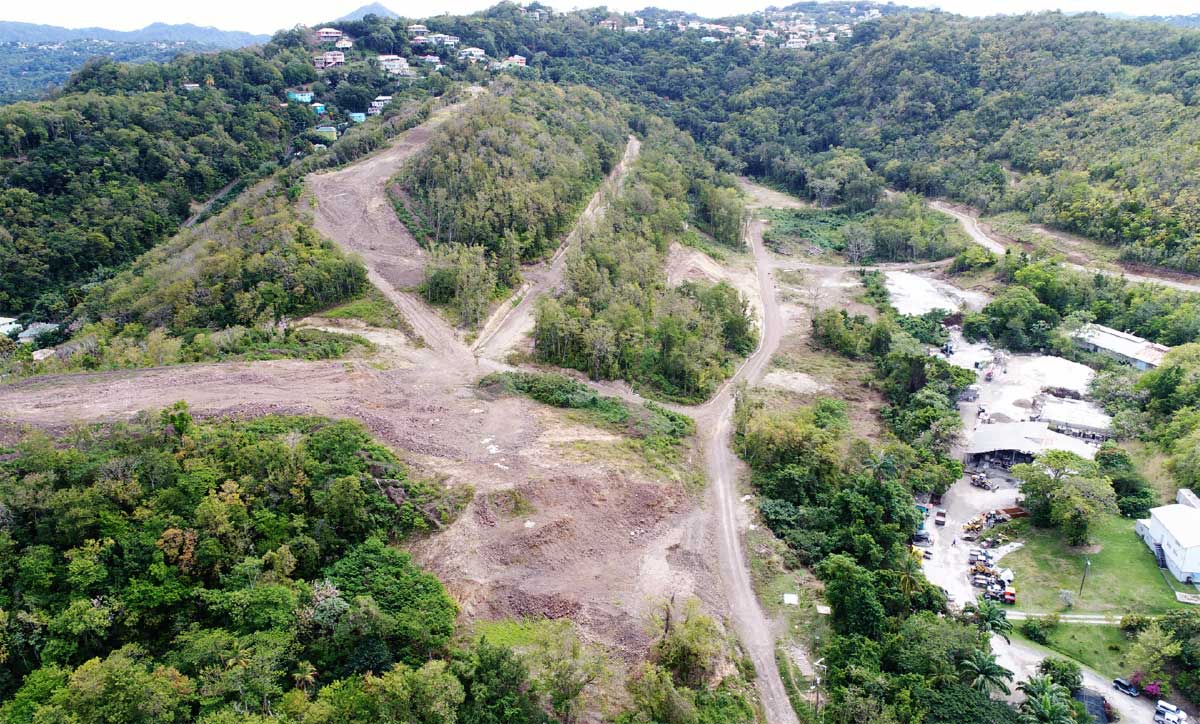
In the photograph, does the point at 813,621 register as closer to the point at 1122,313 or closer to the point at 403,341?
the point at 403,341

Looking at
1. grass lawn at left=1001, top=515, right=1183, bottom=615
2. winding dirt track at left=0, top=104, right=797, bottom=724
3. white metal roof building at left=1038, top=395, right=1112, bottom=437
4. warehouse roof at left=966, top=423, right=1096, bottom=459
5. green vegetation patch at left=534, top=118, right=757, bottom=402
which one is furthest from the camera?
green vegetation patch at left=534, top=118, right=757, bottom=402

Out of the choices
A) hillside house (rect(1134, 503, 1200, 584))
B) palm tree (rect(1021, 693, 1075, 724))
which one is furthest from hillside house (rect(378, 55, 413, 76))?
palm tree (rect(1021, 693, 1075, 724))

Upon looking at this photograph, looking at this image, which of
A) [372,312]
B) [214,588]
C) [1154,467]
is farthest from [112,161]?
[1154,467]

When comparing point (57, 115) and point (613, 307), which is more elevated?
point (57, 115)

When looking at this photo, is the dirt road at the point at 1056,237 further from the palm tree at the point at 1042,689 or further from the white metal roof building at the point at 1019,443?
the palm tree at the point at 1042,689

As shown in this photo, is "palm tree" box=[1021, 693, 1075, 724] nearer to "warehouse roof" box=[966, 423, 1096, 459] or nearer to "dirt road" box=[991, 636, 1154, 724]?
"dirt road" box=[991, 636, 1154, 724]

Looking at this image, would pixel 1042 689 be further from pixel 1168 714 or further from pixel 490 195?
pixel 490 195

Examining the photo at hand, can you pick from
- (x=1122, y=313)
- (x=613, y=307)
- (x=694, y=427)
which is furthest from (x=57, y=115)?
(x=1122, y=313)
